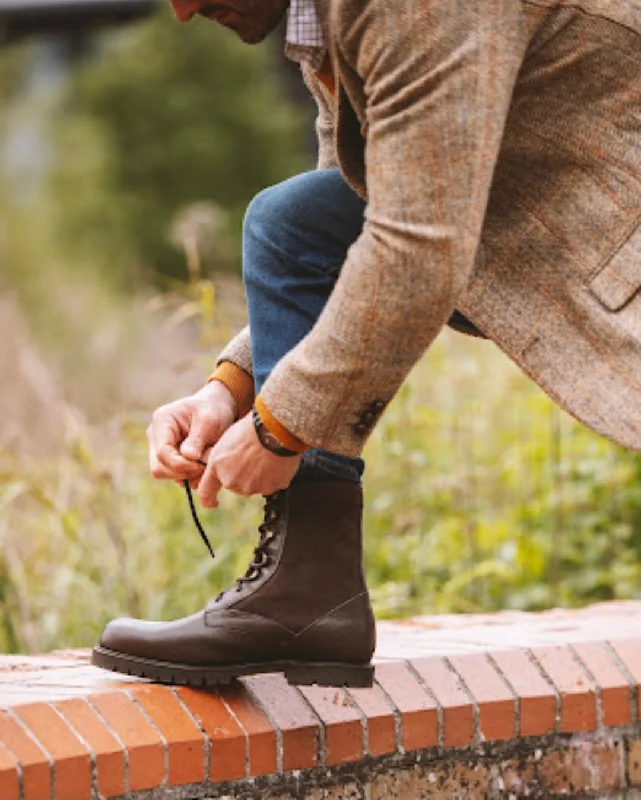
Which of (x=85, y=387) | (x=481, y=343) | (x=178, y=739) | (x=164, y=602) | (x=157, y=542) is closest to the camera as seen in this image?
(x=178, y=739)

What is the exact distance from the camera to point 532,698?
241 cm

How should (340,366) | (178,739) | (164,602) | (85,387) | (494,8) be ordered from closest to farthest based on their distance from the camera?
(494,8)
(340,366)
(178,739)
(164,602)
(85,387)

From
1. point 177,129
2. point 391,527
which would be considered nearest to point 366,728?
point 391,527

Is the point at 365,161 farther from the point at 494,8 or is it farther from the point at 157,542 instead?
the point at 157,542

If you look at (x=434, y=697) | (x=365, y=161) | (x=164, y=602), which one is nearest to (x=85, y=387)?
(x=164, y=602)

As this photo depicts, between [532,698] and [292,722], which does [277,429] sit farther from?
[532,698]

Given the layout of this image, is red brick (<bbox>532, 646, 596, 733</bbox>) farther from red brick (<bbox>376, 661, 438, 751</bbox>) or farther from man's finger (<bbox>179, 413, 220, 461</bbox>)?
man's finger (<bbox>179, 413, 220, 461</bbox>)

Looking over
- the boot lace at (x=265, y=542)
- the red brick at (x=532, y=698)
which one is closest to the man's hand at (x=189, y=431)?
the boot lace at (x=265, y=542)

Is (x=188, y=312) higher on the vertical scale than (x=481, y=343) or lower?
higher

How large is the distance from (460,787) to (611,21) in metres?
1.23

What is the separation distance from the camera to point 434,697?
234 centimetres

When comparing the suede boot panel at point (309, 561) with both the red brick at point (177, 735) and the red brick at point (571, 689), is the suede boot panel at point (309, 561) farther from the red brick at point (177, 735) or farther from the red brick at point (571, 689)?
the red brick at point (571, 689)

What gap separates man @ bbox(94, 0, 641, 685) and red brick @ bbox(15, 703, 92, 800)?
0.67 feet

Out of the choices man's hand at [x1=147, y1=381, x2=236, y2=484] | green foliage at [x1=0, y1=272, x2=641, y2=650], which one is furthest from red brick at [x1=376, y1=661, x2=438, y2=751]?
green foliage at [x1=0, y1=272, x2=641, y2=650]
